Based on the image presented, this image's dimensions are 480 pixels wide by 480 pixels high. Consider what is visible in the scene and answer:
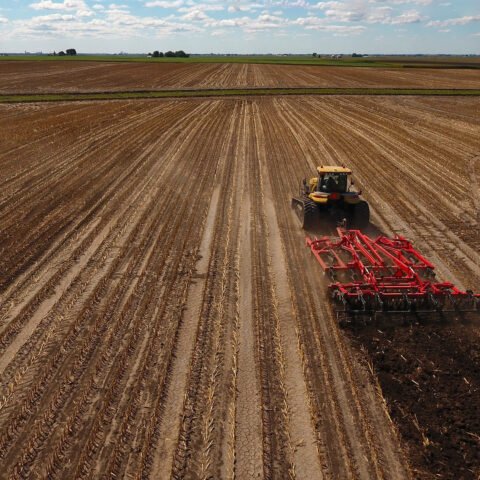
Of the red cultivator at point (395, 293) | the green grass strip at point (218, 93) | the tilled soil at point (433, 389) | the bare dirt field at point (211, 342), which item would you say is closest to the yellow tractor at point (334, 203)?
the bare dirt field at point (211, 342)

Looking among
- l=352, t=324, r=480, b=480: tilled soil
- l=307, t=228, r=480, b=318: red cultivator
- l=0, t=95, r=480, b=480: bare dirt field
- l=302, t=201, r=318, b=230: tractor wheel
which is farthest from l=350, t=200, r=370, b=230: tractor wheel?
l=352, t=324, r=480, b=480: tilled soil

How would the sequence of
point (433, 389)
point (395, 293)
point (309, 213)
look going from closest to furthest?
1. point (433, 389)
2. point (395, 293)
3. point (309, 213)

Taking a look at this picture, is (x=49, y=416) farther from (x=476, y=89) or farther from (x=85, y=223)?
(x=476, y=89)

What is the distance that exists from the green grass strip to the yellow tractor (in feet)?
102

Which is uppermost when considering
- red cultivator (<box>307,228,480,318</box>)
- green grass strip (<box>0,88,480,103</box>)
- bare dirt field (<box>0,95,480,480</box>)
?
green grass strip (<box>0,88,480,103</box>)

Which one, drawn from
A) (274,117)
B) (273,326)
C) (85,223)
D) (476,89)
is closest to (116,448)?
(273,326)

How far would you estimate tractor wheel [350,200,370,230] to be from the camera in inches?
471

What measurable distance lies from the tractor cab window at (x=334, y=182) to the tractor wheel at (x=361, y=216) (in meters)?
0.67

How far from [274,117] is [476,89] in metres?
31.8

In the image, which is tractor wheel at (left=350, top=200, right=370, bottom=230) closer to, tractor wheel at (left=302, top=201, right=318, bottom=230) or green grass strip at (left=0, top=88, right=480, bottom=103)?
tractor wheel at (left=302, top=201, right=318, bottom=230)

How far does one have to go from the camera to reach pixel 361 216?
12.0m

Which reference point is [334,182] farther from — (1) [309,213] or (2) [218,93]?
(2) [218,93]

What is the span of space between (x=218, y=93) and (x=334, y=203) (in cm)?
3288

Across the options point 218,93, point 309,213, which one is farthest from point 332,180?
point 218,93
